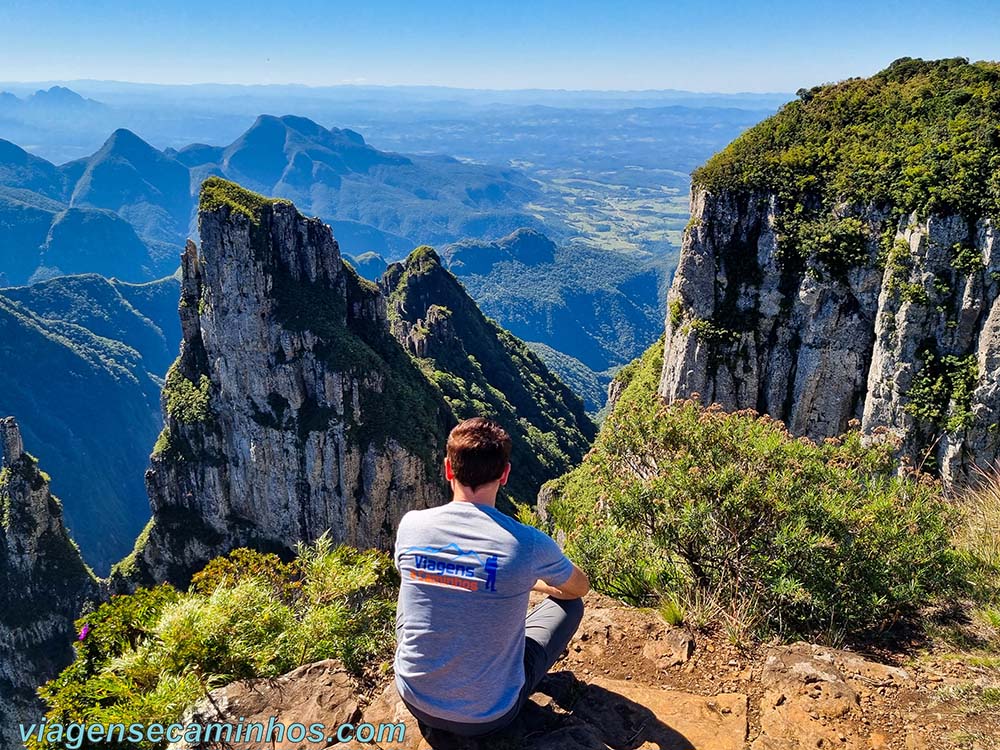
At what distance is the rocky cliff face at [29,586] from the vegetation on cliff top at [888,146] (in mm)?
61741

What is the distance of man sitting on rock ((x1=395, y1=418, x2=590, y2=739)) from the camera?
5.14 metres

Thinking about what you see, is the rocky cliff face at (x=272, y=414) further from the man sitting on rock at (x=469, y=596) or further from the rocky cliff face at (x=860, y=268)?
the man sitting on rock at (x=469, y=596)

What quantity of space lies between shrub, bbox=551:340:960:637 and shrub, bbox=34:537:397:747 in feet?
10.1

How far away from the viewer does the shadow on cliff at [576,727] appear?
5.34 meters

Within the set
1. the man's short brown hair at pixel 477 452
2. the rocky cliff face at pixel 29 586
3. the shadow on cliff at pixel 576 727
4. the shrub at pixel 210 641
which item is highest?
the man's short brown hair at pixel 477 452

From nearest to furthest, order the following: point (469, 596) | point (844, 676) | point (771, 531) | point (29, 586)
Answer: point (469, 596)
point (844, 676)
point (771, 531)
point (29, 586)

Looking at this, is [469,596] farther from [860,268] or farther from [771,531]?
[860,268]

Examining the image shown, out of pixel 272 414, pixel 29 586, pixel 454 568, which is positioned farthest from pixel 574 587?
pixel 29 586

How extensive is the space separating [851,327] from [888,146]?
29.0 ft

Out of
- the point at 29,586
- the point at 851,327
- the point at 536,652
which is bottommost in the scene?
the point at 29,586

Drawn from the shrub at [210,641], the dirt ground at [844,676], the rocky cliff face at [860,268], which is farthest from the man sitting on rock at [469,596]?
the rocky cliff face at [860,268]

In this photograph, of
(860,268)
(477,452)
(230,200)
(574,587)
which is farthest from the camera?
(230,200)

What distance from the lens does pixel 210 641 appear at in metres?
6.73

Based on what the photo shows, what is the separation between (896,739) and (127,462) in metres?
213
